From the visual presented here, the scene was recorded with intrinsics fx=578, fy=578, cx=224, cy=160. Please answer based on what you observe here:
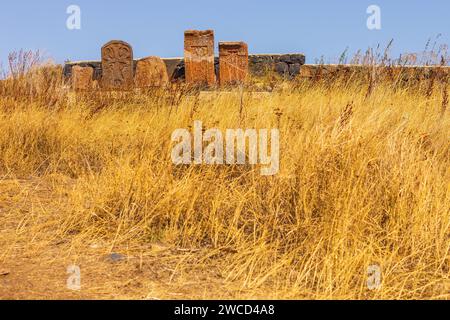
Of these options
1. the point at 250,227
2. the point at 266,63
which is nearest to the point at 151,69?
the point at 266,63

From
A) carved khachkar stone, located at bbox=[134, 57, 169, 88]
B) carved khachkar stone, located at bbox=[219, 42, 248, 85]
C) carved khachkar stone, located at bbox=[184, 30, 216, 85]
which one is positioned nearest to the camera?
carved khachkar stone, located at bbox=[134, 57, 169, 88]

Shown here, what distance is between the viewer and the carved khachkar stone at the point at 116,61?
13.3 meters

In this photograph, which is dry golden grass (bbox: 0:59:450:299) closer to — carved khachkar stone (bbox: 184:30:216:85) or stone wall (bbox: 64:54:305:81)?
carved khachkar stone (bbox: 184:30:216:85)

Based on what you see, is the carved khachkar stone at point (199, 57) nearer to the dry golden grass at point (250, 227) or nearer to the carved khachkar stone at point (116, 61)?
the carved khachkar stone at point (116, 61)

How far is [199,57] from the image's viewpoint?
12875mm

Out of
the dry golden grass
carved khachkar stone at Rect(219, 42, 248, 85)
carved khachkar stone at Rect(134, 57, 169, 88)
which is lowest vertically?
the dry golden grass

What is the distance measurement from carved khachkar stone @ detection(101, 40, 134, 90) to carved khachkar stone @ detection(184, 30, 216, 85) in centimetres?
140

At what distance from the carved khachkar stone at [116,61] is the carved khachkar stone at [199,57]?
1.40 meters

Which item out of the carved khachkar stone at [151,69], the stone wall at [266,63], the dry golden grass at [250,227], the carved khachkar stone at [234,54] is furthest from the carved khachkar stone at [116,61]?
the dry golden grass at [250,227]

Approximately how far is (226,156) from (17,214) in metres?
1.54

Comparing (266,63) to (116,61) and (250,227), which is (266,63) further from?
(250,227)

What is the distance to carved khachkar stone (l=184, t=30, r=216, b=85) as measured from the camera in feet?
41.8

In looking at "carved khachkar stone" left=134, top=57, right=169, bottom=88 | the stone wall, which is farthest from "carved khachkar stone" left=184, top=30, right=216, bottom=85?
the stone wall
